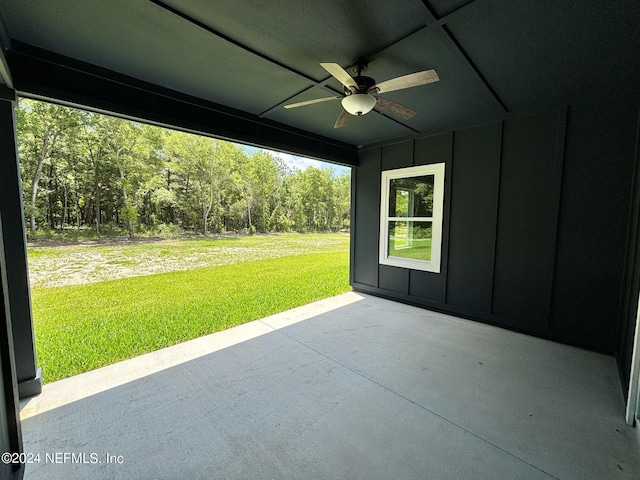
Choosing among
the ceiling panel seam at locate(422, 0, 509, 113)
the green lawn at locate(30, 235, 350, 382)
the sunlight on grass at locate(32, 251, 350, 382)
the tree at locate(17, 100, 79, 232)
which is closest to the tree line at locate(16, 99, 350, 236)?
the tree at locate(17, 100, 79, 232)

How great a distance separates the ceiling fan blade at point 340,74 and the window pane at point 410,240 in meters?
2.61

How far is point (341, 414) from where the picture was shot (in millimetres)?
1789

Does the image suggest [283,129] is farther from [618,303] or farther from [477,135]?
[618,303]

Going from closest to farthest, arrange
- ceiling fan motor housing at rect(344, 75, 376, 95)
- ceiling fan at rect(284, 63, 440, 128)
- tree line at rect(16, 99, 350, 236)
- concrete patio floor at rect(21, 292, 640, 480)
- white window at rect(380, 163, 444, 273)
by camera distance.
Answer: concrete patio floor at rect(21, 292, 640, 480), ceiling fan at rect(284, 63, 440, 128), ceiling fan motor housing at rect(344, 75, 376, 95), white window at rect(380, 163, 444, 273), tree line at rect(16, 99, 350, 236)

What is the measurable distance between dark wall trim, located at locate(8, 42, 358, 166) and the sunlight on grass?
2.44 metres

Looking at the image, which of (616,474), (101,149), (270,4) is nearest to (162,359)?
(270,4)

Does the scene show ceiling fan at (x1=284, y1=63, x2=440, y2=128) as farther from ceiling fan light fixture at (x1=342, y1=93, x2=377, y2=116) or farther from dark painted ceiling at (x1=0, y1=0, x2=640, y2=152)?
dark painted ceiling at (x1=0, y1=0, x2=640, y2=152)

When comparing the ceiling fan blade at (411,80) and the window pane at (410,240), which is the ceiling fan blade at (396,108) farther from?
the window pane at (410,240)

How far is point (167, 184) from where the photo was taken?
12.0 meters

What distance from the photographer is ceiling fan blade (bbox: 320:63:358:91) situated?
5.77ft

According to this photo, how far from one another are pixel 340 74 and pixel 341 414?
2530 mm

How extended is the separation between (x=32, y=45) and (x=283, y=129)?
2367 millimetres

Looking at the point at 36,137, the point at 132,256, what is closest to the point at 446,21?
the point at 132,256

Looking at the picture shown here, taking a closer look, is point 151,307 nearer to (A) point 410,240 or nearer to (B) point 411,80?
(A) point 410,240
